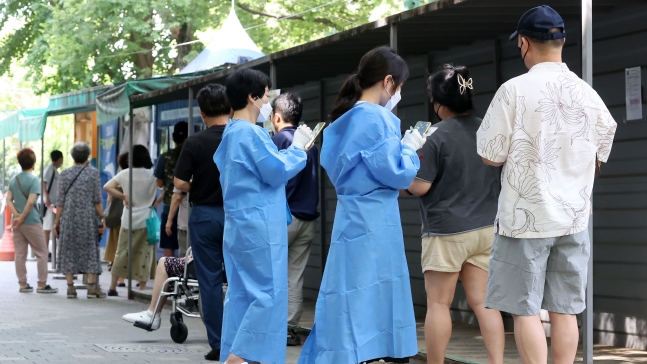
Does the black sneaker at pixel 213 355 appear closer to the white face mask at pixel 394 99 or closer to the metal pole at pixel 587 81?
the white face mask at pixel 394 99

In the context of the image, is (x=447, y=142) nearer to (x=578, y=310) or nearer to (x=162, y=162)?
(x=578, y=310)

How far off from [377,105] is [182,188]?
9.61ft

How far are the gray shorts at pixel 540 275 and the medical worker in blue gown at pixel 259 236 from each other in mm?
1460

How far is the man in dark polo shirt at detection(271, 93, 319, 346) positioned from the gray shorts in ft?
11.6

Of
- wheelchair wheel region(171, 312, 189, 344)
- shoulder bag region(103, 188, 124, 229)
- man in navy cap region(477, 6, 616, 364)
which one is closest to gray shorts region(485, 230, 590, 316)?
man in navy cap region(477, 6, 616, 364)

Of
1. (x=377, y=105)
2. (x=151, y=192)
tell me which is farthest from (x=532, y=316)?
(x=151, y=192)

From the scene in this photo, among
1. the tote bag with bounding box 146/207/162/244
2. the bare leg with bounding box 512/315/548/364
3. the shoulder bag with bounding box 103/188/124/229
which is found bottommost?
the bare leg with bounding box 512/315/548/364

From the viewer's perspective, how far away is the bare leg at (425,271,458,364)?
569cm

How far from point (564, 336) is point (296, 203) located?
3833mm

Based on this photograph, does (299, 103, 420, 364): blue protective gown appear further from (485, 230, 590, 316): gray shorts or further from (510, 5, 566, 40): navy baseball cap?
(510, 5, 566, 40): navy baseball cap

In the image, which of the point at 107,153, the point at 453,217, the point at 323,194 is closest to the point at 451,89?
the point at 453,217

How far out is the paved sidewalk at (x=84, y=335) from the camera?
7.97 metres

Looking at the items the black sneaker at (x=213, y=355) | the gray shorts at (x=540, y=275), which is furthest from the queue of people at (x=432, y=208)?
the black sneaker at (x=213, y=355)

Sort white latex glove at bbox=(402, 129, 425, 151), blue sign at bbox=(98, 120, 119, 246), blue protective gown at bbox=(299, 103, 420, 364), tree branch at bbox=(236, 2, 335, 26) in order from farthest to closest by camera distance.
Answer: tree branch at bbox=(236, 2, 335, 26)
blue sign at bbox=(98, 120, 119, 246)
white latex glove at bbox=(402, 129, 425, 151)
blue protective gown at bbox=(299, 103, 420, 364)
